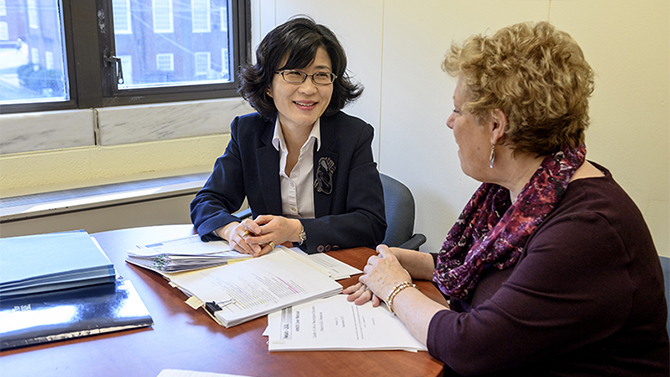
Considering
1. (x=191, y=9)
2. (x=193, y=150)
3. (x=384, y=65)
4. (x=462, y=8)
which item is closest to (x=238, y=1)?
(x=191, y=9)

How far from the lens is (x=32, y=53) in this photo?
2865 mm

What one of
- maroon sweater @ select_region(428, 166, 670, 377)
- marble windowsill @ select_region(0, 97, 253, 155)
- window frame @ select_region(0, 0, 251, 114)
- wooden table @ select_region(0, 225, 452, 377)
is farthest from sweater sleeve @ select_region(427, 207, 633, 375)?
window frame @ select_region(0, 0, 251, 114)

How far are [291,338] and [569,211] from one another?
64cm

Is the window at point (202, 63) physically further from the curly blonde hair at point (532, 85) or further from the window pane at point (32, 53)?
the curly blonde hair at point (532, 85)

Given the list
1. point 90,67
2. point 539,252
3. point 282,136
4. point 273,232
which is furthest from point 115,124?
point 539,252

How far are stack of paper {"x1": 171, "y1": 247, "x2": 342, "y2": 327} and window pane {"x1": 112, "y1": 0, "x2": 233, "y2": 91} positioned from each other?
207 centimetres

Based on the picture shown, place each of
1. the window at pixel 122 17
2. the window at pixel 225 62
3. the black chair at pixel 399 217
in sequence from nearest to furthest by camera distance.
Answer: the black chair at pixel 399 217
the window at pixel 122 17
the window at pixel 225 62

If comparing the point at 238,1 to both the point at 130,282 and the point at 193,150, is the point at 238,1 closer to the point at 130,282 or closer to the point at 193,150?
the point at 193,150

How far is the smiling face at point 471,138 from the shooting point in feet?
4.09

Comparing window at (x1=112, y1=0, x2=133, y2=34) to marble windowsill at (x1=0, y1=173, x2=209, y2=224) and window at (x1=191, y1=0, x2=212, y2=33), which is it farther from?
marble windowsill at (x1=0, y1=173, x2=209, y2=224)

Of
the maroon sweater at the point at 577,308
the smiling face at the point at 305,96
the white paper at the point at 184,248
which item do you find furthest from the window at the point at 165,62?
the maroon sweater at the point at 577,308

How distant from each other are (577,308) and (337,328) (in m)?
0.50

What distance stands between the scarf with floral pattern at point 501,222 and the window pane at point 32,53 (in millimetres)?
2454

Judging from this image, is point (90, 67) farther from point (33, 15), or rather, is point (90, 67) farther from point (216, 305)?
point (216, 305)
